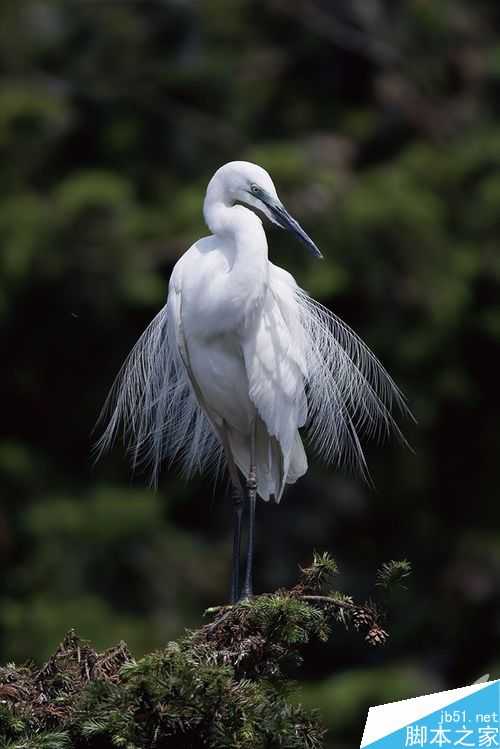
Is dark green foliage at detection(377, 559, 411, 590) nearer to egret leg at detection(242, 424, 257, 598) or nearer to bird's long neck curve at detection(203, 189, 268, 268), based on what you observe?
egret leg at detection(242, 424, 257, 598)

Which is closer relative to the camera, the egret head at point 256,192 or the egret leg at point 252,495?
the egret head at point 256,192

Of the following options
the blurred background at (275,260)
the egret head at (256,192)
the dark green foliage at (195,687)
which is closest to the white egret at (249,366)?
the egret head at (256,192)

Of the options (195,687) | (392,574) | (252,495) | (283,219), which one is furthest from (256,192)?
(195,687)

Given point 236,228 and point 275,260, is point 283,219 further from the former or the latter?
point 275,260

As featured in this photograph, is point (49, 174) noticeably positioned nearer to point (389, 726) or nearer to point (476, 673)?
point (476, 673)

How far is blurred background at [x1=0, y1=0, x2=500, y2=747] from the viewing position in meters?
8.23

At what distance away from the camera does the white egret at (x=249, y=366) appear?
12.7 ft

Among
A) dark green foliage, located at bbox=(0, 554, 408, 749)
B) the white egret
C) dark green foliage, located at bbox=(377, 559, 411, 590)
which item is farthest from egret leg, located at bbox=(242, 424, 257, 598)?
dark green foliage, located at bbox=(377, 559, 411, 590)

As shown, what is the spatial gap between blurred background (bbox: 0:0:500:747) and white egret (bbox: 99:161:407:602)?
3.46 meters

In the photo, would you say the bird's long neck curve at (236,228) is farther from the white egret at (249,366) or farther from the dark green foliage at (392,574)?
the dark green foliage at (392,574)

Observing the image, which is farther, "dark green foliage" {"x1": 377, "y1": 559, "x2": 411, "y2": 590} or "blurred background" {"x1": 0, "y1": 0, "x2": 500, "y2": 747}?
"blurred background" {"x1": 0, "y1": 0, "x2": 500, "y2": 747}

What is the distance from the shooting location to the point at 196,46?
395 inches

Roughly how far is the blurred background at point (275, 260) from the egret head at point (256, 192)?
4062mm

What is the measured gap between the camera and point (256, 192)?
3.84 meters
